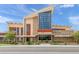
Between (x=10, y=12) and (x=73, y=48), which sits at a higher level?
(x=10, y=12)

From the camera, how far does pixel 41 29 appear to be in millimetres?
2043

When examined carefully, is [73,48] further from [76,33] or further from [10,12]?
[10,12]

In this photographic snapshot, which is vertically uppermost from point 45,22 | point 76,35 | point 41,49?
point 45,22

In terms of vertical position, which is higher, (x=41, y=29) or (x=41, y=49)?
(x=41, y=29)

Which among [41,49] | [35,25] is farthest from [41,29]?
[41,49]

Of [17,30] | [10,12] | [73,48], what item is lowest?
[73,48]

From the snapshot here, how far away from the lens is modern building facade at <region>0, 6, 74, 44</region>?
6.67 ft

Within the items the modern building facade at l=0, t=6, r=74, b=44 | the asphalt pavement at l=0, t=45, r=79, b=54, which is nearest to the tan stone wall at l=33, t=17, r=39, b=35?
the modern building facade at l=0, t=6, r=74, b=44

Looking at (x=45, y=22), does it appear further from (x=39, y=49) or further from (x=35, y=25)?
(x=39, y=49)

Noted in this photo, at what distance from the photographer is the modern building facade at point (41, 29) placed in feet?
6.67

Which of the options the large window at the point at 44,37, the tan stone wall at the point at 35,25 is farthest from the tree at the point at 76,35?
the tan stone wall at the point at 35,25

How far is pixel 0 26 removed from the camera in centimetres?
204
